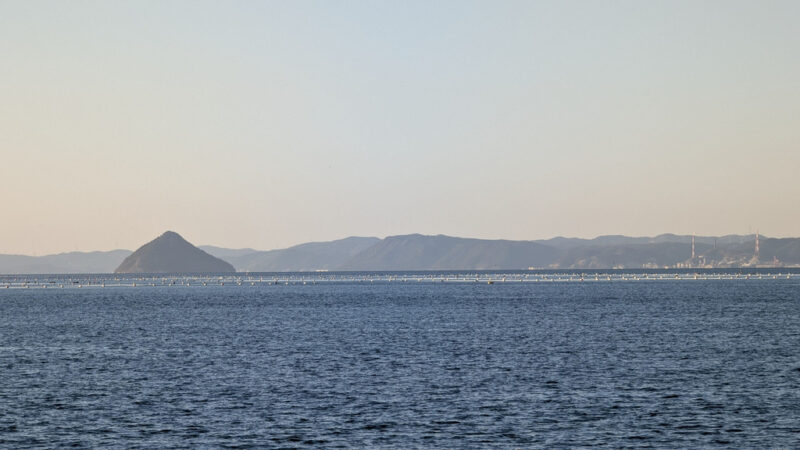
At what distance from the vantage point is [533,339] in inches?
3290

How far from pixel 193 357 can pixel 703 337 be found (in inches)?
1828

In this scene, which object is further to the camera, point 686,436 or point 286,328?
point 286,328

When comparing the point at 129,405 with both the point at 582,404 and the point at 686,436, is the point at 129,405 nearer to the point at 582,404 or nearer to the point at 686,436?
the point at 582,404

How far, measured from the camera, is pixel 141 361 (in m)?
68.4

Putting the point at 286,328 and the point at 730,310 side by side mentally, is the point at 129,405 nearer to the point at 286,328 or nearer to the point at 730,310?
the point at 286,328

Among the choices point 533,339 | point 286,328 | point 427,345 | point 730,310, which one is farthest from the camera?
point 730,310

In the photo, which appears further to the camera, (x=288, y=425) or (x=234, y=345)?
(x=234, y=345)

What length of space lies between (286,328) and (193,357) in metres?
31.8

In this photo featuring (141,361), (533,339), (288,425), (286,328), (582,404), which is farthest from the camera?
(286,328)

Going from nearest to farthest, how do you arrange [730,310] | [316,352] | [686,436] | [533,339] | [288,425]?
1. [686,436]
2. [288,425]
3. [316,352]
4. [533,339]
5. [730,310]

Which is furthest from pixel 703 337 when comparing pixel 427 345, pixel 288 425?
pixel 288 425

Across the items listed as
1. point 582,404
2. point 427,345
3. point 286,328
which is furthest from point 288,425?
point 286,328

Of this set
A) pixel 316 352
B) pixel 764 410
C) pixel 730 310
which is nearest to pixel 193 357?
pixel 316 352

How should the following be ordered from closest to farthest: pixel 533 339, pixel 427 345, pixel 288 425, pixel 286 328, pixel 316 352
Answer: pixel 288 425 → pixel 316 352 → pixel 427 345 → pixel 533 339 → pixel 286 328
